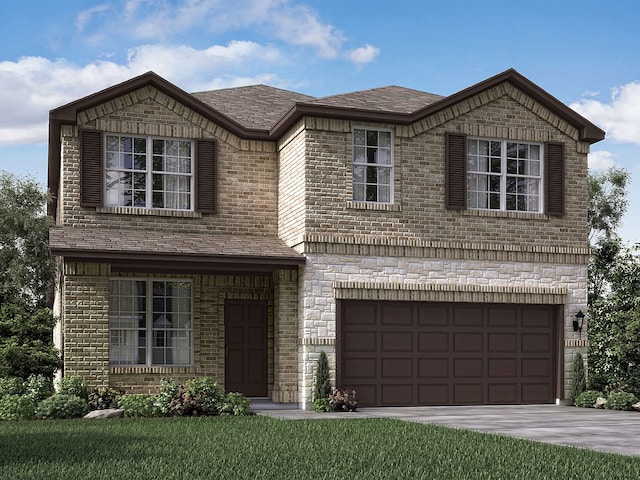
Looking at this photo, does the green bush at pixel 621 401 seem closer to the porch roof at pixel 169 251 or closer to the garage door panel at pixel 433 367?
the garage door panel at pixel 433 367

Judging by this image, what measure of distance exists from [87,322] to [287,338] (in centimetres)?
422

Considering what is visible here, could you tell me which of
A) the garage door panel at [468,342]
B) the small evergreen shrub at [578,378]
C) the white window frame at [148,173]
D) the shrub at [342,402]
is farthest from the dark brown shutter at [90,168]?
the small evergreen shrub at [578,378]

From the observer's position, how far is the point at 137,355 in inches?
813

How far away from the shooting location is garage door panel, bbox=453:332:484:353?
70.4 ft

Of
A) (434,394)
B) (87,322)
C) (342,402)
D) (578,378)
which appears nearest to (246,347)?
(342,402)

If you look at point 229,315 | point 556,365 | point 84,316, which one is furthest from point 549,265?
point 84,316

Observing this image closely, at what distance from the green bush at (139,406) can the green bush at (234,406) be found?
4.00ft

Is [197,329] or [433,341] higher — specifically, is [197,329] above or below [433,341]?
above

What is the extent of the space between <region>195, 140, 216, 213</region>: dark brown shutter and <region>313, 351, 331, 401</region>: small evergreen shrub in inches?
172

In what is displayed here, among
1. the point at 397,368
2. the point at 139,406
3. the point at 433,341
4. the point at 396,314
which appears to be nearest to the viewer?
the point at 139,406

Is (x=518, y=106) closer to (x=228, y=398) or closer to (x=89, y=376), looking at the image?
(x=228, y=398)

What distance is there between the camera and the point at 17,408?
17.6 meters

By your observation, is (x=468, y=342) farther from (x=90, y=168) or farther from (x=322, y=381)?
(x=90, y=168)

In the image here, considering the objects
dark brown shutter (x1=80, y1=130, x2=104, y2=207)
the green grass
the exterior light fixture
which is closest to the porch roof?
dark brown shutter (x1=80, y1=130, x2=104, y2=207)
